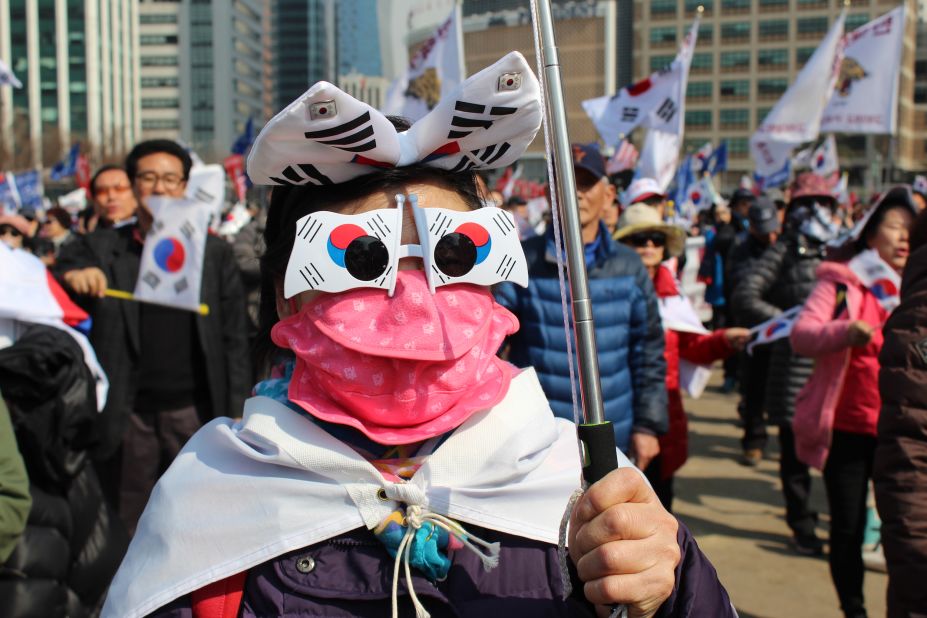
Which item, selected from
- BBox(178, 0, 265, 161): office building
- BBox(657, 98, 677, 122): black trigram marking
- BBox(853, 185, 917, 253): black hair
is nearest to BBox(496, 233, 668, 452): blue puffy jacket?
BBox(853, 185, 917, 253): black hair

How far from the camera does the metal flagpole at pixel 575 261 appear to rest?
119 centimetres

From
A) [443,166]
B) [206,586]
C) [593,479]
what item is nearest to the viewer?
[593,479]

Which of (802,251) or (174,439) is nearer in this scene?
(174,439)

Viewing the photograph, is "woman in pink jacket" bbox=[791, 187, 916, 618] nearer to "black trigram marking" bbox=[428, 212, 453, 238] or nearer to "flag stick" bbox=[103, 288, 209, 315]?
"flag stick" bbox=[103, 288, 209, 315]

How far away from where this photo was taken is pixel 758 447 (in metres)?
7.54

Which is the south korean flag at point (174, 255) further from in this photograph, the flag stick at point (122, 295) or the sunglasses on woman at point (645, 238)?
the sunglasses on woman at point (645, 238)

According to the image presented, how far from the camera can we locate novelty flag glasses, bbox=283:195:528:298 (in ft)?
4.80

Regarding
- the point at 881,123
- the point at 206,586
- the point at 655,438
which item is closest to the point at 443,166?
the point at 206,586

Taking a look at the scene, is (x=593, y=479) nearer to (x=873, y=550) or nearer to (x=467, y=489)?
(x=467, y=489)

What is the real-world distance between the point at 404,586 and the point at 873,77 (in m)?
9.15

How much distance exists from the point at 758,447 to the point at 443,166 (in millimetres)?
6544

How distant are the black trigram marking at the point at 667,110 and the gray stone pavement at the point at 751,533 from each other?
337 centimetres

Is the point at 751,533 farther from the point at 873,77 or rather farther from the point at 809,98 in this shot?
the point at 809,98

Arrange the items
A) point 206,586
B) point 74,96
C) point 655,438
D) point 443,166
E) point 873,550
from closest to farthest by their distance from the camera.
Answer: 1. point 206,586
2. point 443,166
3. point 655,438
4. point 873,550
5. point 74,96
